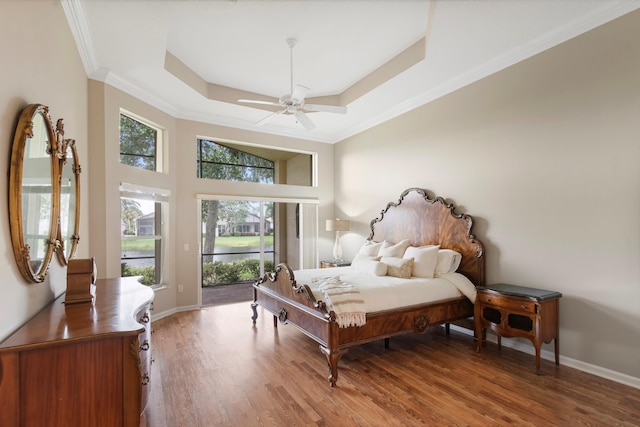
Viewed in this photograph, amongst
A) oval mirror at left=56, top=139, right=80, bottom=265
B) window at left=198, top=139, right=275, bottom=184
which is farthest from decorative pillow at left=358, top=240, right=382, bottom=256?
oval mirror at left=56, top=139, right=80, bottom=265

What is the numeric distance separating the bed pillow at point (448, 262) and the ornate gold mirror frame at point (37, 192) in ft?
12.6

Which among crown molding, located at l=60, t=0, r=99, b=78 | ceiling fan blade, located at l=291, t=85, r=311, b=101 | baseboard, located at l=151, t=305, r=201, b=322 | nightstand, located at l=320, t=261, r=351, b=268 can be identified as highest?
crown molding, located at l=60, t=0, r=99, b=78

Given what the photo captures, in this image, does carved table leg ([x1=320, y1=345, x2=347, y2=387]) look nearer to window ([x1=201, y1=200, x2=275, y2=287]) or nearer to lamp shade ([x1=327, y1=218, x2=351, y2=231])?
lamp shade ([x1=327, y1=218, x2=351, y2=231])

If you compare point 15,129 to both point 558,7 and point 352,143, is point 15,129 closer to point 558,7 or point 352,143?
point 558,7

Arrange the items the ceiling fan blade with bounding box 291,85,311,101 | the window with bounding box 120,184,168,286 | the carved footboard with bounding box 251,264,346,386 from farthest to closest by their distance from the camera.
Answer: the window with bounding box 120,184,168,286, the ceiling fan blade with bounding box 291,85,311,101, the carved footboard with bounding box 251,264,346,386

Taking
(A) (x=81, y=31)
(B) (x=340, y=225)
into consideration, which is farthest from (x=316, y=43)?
(B) (x=340, y=225)

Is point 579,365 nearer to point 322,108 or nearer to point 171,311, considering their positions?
point 322,108

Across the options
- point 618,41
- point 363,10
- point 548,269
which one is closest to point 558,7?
point 618,41

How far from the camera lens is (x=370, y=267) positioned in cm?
428

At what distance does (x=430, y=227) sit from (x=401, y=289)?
1.44 m

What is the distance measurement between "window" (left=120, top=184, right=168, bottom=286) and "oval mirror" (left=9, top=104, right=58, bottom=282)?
90.0 inches

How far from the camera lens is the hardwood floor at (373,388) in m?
2.29

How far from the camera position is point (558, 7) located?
2852 mm

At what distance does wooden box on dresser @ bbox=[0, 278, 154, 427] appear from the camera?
4.35ft
